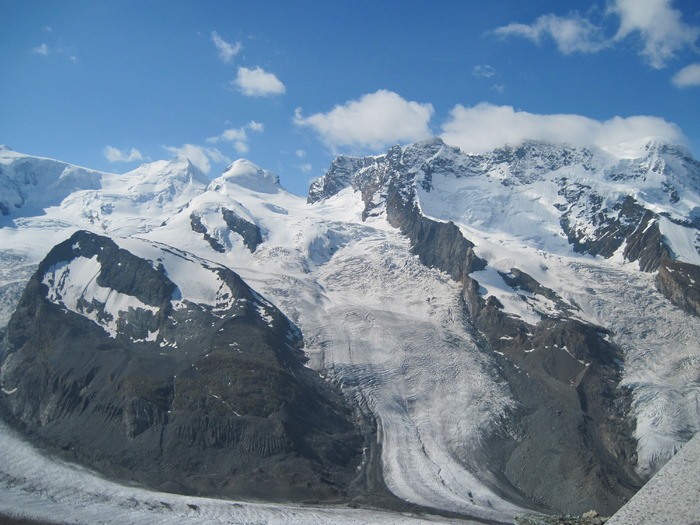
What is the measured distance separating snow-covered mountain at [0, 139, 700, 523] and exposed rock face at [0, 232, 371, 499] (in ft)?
1.22

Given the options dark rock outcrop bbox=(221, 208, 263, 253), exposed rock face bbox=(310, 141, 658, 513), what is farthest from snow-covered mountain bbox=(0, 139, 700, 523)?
dark rock outcrop bbox=(221, 208, 263, 253)

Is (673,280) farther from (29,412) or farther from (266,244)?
(29,412)

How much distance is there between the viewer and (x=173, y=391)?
90562mm

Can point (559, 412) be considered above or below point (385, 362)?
below

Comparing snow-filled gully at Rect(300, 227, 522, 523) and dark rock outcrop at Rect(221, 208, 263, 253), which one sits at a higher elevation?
dark rock outcrop at Rect(221, 208, 263, 253)

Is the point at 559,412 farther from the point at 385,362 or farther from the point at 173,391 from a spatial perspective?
the point at 173,391

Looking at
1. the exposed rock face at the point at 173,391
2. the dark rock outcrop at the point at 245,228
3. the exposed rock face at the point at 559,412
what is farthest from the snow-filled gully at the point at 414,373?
the dark rock outcrop at the point at 245,228

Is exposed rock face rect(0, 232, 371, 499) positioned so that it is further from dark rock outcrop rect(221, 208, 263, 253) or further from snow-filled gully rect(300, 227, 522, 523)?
dark rock outcrop rect(221, 208, 263, 253)

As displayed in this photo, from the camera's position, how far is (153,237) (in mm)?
184125

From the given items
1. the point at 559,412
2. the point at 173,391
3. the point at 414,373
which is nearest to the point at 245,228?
the point at 414,373

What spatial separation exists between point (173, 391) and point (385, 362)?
41.6 metres

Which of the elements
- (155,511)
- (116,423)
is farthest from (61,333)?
(155,511)

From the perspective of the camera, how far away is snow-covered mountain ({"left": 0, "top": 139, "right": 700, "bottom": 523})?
81.2 meters

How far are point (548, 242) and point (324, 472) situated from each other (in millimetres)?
134893
